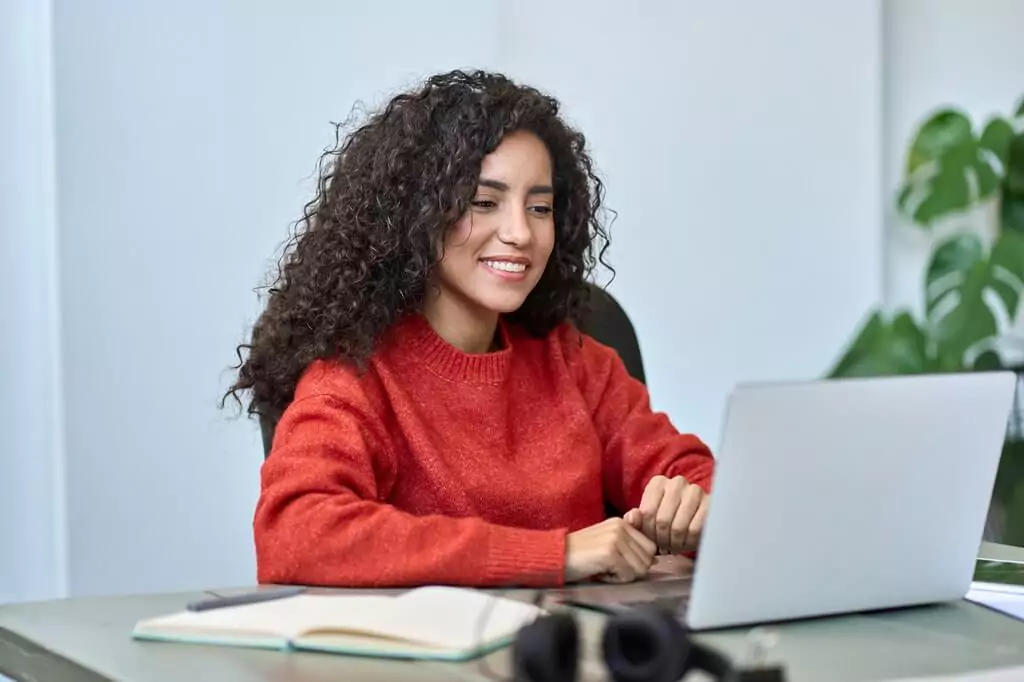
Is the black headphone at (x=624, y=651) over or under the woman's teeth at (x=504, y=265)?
under

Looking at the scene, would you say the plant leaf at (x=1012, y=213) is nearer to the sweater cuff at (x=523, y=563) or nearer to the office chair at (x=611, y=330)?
the office chair at (x=611, y=330)

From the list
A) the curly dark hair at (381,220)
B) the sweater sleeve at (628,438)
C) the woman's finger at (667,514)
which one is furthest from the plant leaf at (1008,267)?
the woman's finger at (667,514)

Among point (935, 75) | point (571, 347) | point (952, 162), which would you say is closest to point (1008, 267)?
point (952, 162)

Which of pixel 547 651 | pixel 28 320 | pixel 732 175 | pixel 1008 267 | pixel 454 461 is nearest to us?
pixel 547 651

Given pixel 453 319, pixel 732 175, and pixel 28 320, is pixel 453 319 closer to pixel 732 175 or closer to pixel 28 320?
pixel 28 320

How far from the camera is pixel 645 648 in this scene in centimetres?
83

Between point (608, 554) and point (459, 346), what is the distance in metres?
0.45

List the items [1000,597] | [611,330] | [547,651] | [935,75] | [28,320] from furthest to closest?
[935,75], [28,320], [611,330], [1000,597], [547,651]

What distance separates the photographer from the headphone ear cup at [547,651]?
79 cm

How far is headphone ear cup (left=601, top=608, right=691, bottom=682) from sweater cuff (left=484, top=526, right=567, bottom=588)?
55cm

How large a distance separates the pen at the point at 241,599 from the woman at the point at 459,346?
0.59 feet

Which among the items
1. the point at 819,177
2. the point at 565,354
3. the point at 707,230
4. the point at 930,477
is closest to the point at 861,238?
Result: the point at 819,177

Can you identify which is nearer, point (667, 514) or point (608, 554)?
point (608, 554)

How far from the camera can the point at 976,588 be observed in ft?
4.47
